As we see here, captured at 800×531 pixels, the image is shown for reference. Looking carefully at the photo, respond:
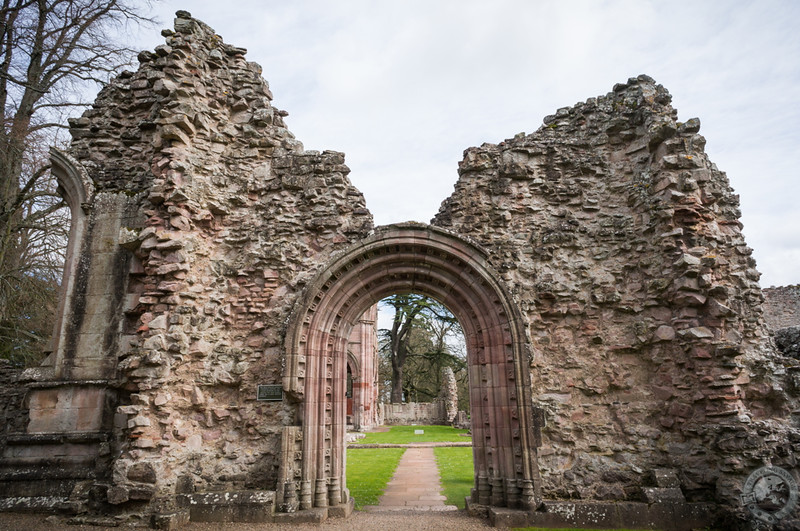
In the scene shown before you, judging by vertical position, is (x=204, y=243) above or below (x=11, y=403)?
above

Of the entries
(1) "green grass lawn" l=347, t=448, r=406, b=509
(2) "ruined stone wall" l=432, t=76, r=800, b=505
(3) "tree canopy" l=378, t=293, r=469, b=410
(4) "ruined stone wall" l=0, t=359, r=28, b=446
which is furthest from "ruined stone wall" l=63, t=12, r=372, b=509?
(3) "tree canopy" l=378, t=293, r=469, b=410

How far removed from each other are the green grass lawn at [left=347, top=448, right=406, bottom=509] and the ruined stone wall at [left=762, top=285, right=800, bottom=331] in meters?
13.3

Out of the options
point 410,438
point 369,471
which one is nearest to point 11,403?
point 369,471

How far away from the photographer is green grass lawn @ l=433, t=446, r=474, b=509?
7387mm

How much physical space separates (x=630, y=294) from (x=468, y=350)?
252 centimetres

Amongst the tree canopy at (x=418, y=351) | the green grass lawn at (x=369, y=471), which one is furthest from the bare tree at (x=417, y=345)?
the green grass lawn at (x=369, y=471)

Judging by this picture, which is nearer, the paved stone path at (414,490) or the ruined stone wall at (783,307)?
the paved stone path at (414,490)

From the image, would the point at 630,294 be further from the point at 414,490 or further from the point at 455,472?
the point at 455,472

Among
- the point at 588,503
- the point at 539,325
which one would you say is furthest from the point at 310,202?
the point at 588,503

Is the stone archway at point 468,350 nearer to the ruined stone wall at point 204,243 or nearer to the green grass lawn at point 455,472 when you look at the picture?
the ruined stone wall at point 204,243

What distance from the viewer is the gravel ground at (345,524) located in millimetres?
5297

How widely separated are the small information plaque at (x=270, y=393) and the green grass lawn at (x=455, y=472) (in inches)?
121

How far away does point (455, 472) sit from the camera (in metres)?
9.34

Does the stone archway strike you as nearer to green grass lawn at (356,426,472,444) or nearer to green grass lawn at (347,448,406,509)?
green grass lawn at (347,448,406,509)
